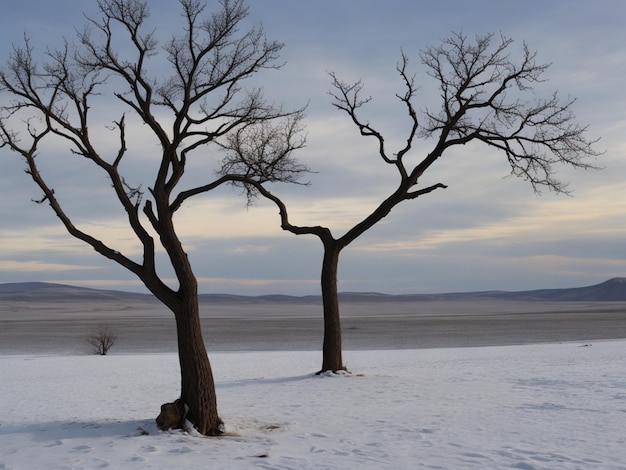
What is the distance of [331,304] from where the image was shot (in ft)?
67.2

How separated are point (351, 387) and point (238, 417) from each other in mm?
4337

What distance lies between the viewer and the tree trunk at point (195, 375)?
1260cm

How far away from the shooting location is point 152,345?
39188mm

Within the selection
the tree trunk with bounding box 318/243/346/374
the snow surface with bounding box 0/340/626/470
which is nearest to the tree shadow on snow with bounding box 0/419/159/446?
the snow surface with bounding box 0/340/626/470

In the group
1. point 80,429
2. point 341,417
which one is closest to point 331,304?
point 341,417

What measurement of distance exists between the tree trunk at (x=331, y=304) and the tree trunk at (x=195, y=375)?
786 cm

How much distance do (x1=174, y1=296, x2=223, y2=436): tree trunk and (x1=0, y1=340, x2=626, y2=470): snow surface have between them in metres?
0.49

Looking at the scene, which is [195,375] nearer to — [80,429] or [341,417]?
[80,429]

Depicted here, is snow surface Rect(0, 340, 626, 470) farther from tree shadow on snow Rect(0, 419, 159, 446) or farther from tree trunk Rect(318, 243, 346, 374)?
tree trunk Rect(318, 243, 346, 374)

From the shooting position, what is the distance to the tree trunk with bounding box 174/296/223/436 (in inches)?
496

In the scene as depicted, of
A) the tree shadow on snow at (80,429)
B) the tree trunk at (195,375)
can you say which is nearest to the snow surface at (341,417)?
the tree shadow on snow at (80,429)

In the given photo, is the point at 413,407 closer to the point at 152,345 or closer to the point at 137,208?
the point at 137,208

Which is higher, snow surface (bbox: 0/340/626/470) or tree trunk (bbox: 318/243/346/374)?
tree trunk (bbox: 318/243/346/374)

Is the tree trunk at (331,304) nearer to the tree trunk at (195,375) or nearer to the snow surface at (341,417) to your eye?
the snow surface at (341,417)
